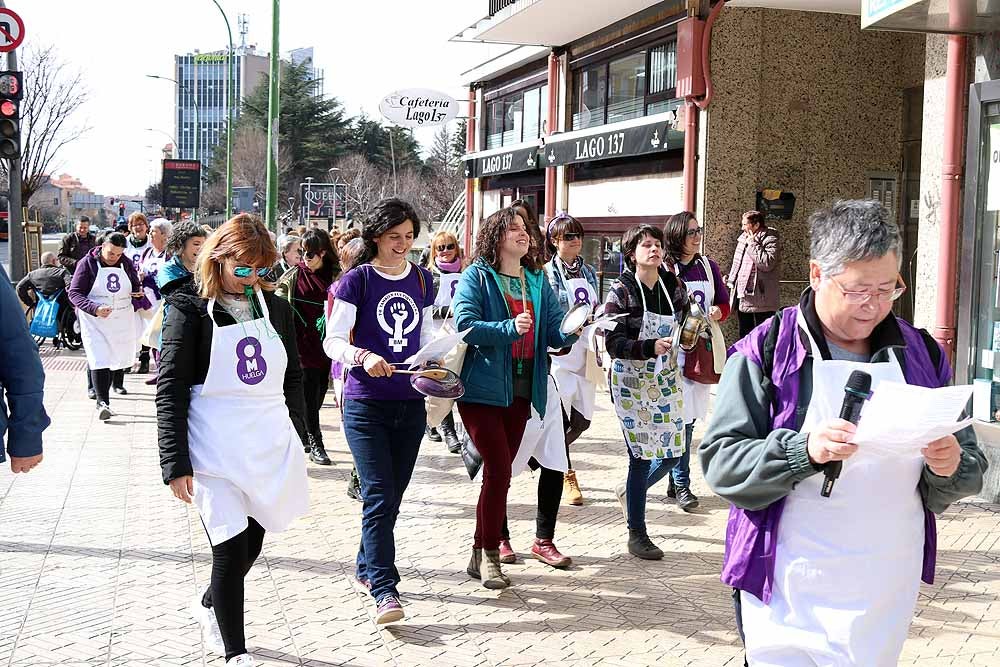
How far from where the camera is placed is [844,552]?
2.75m

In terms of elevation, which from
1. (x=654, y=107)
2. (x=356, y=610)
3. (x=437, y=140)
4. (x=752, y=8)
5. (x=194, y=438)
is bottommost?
(x=356, y=610)

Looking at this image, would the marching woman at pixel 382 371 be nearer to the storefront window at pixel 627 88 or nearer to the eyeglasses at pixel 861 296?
the eyeglasses at pixel 861 296

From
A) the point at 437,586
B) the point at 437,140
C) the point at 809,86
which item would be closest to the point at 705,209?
the point at 809,86

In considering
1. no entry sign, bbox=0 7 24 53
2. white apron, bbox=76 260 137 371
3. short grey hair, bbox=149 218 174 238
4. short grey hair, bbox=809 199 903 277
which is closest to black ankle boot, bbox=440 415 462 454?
white apron, bbox=76 260 137 371

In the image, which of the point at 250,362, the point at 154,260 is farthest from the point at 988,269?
the point at 154,260

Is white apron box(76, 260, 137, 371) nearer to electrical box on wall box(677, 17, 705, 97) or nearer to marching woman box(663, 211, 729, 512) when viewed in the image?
marching woman box(663, 211, 729, 512)

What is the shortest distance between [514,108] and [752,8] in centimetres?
971

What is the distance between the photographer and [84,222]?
18.2 metres

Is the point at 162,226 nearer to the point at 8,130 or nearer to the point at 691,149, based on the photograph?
the point at 8,130

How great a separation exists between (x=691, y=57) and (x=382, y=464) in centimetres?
1110

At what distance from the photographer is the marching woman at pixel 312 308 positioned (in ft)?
30.7

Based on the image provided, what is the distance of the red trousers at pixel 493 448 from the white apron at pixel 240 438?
4.55 feet

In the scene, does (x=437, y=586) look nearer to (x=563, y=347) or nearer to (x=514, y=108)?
(x=563, y=347)

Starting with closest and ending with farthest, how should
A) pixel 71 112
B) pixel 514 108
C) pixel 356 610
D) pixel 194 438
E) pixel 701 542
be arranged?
pixel 194 438 < pixel 356 610 < pixel 701 542 < pixel 514 108 < pixel 71 112
